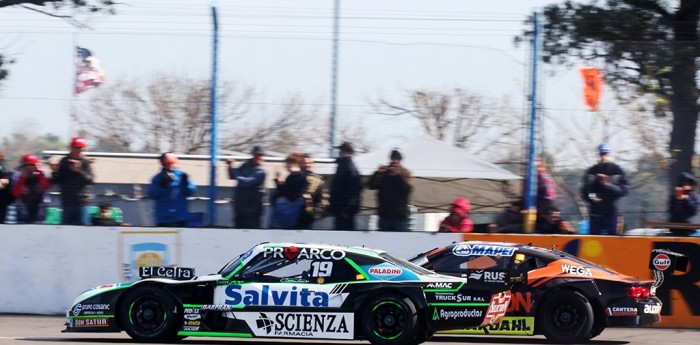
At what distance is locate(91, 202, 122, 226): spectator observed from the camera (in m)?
14.1

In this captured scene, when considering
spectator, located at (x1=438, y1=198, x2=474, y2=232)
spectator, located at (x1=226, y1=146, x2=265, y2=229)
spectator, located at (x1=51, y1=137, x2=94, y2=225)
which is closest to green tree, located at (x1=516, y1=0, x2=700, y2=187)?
spectator, located at (x1=438, y1=198, x2=474, y2=232)

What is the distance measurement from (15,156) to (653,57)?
8812mm

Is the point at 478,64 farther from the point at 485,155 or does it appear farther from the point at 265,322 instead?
the point at 265,322

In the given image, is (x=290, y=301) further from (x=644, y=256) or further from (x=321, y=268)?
(x=644, y=256)

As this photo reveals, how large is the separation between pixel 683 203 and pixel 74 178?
811cm

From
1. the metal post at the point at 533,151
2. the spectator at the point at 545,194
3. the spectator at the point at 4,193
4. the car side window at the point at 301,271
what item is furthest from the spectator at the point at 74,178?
the spectator at the point at 545,194

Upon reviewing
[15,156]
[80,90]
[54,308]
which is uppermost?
[80,90]

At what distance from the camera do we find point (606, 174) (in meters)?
13.8

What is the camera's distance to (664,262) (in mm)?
13352

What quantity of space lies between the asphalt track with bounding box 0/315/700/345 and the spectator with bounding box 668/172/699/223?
1.48m

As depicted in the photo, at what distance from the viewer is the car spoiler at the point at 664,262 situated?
1330 centimetres

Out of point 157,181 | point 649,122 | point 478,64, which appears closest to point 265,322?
point 157,181

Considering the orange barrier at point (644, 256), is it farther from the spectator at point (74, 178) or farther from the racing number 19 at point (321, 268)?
the spectator at point (74, 178)

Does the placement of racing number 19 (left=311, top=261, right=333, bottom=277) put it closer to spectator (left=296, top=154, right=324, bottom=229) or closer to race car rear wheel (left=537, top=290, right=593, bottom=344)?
race car rear wheel (left=537, top=290, right=593, bottom=344)
